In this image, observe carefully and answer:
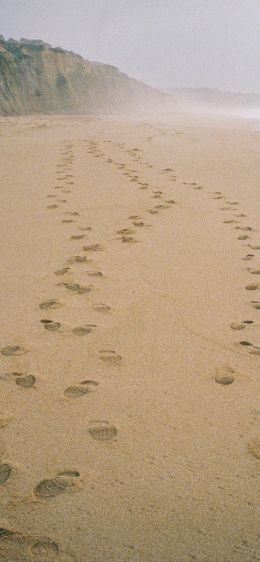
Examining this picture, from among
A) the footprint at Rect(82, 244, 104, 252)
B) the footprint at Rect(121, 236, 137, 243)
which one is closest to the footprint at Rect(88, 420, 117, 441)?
the footprint at Rect(82, 244, 104, 252)

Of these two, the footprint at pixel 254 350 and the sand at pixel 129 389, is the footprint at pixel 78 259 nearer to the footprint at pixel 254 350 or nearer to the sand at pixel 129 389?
the sand at pixel 129 389

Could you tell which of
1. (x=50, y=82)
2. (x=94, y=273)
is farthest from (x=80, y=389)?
(x=50, y=82)

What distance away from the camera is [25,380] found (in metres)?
1.26

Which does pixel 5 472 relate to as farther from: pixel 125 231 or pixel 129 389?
pixel 125 231

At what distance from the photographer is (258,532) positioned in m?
0.82

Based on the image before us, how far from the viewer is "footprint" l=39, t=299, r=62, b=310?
1717mm

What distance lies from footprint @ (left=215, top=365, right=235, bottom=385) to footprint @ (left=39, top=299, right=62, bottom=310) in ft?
2.53

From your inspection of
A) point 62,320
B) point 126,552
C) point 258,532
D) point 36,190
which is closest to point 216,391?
point 258,532

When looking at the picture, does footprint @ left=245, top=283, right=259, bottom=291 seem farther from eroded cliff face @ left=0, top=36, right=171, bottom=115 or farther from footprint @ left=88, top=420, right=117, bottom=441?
eroded cliff face @ left=0, top=36, right=171, bottom=115

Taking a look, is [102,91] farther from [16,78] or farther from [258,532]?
[258,532]

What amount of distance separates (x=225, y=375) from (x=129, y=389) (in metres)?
0.33

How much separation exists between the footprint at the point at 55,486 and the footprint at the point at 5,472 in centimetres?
8

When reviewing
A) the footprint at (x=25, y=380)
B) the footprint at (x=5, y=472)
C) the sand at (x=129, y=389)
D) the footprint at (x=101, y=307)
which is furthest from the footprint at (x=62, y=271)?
the footprint at (x=5, y=472)

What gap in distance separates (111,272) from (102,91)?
4147 centimetres
